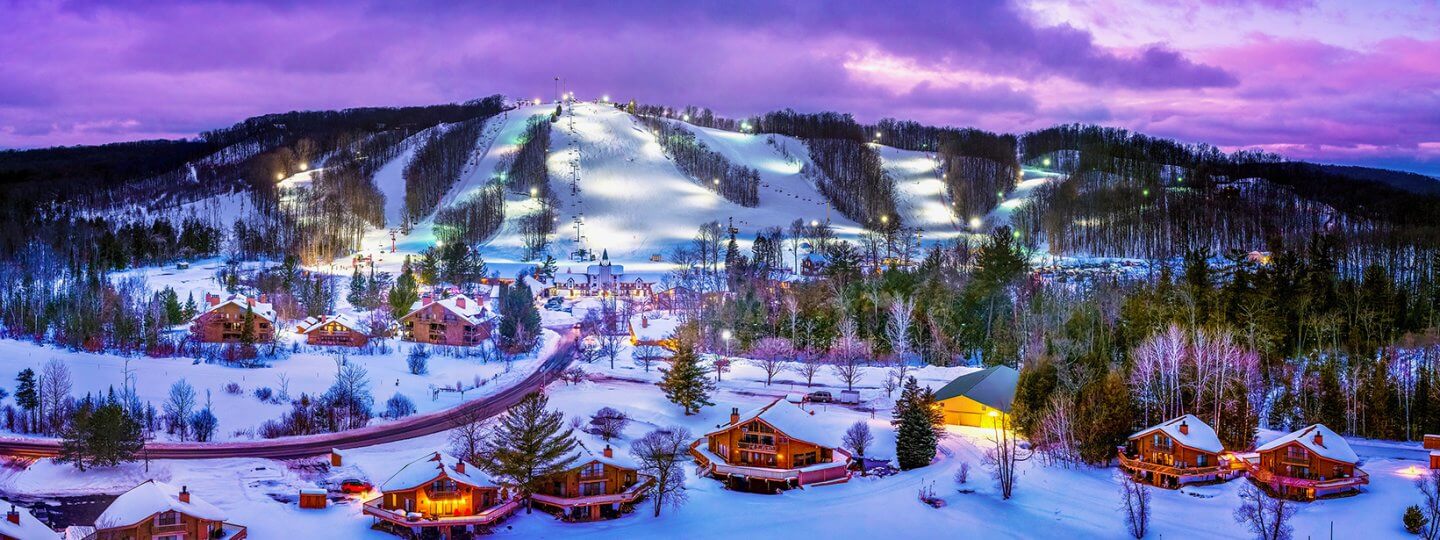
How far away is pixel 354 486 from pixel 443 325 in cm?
2929

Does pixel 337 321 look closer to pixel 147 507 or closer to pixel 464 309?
pixel 464 309

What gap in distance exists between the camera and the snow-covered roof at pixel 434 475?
3106 cm

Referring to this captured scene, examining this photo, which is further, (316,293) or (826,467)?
(316,293)

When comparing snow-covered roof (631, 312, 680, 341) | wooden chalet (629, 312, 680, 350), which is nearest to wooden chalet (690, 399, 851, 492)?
wooden chalet (629, 312, 680, 350)

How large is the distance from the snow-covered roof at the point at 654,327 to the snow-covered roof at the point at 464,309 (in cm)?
893

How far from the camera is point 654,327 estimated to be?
2648 inches

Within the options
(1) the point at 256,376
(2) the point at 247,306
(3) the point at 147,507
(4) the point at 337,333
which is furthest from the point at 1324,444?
(2) the point at 247,306

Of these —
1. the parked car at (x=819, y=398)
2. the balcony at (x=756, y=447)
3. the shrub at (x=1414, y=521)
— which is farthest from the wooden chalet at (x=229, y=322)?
the shrub at (x=1414, y=521)

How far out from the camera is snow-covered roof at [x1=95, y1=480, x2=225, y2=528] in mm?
28016

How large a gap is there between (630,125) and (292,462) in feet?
426

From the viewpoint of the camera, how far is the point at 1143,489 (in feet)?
101

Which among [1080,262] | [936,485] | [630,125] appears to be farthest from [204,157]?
[936,485]

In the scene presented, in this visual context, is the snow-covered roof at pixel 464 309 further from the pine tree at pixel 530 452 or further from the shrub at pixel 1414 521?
the shrub at pixel 1414 521

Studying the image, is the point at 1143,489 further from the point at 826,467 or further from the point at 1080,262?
the point at 1080,262
